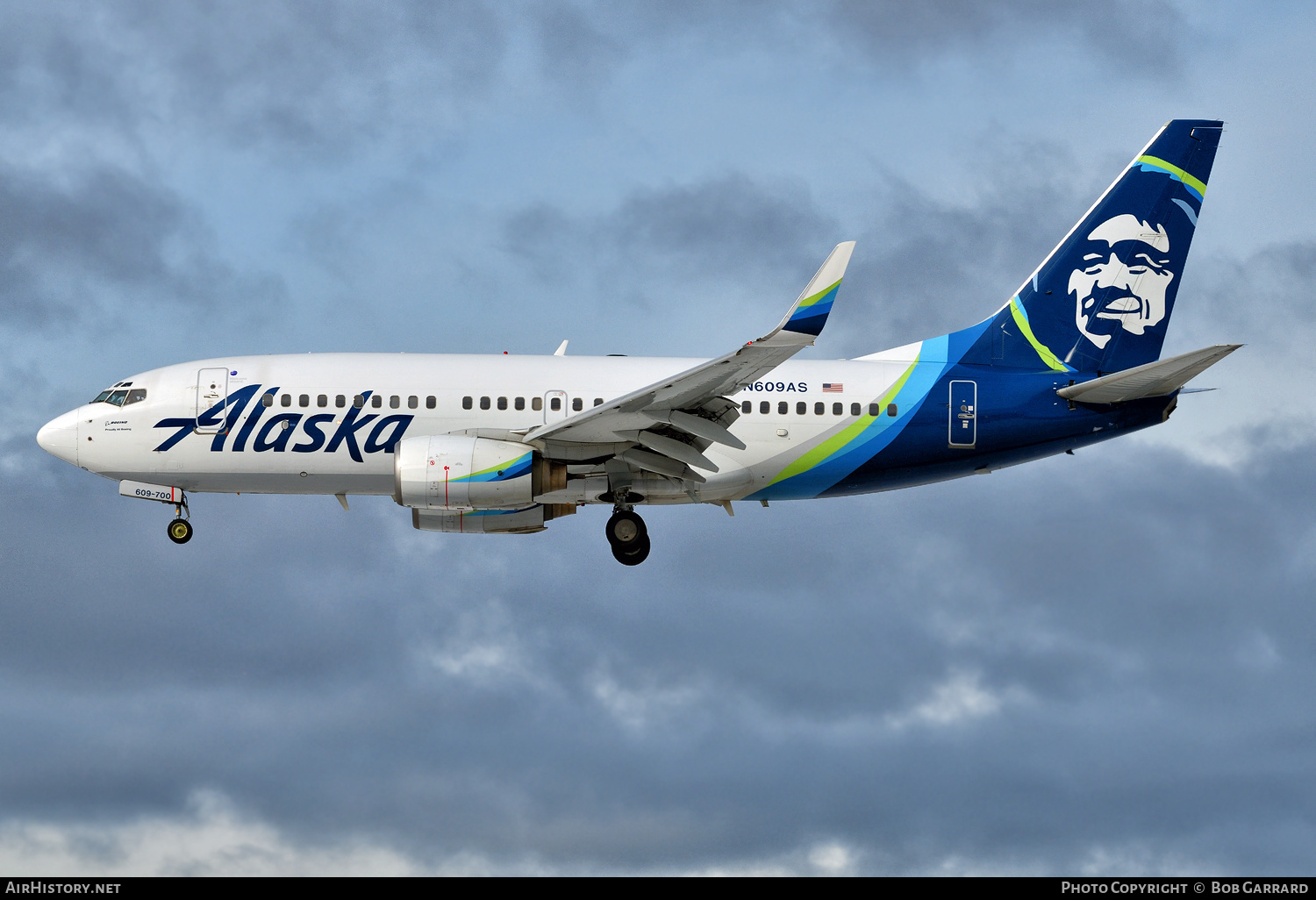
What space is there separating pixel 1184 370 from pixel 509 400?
51.5ft

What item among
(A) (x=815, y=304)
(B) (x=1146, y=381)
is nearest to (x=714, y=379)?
(A) (x=815, y=304)

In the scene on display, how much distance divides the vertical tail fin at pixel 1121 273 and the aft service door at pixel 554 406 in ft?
35.7

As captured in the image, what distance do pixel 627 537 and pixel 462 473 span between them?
492cm

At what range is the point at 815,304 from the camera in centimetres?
2886

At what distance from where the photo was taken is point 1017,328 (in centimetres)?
3838

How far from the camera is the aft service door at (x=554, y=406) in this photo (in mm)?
35938

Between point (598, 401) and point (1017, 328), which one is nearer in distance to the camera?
point (598, 401)

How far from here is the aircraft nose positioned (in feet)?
122

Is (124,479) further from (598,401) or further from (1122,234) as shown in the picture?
(1122,234)

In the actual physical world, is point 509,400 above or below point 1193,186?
below

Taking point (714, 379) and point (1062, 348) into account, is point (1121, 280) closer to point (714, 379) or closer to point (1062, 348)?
point (1062, 348)
